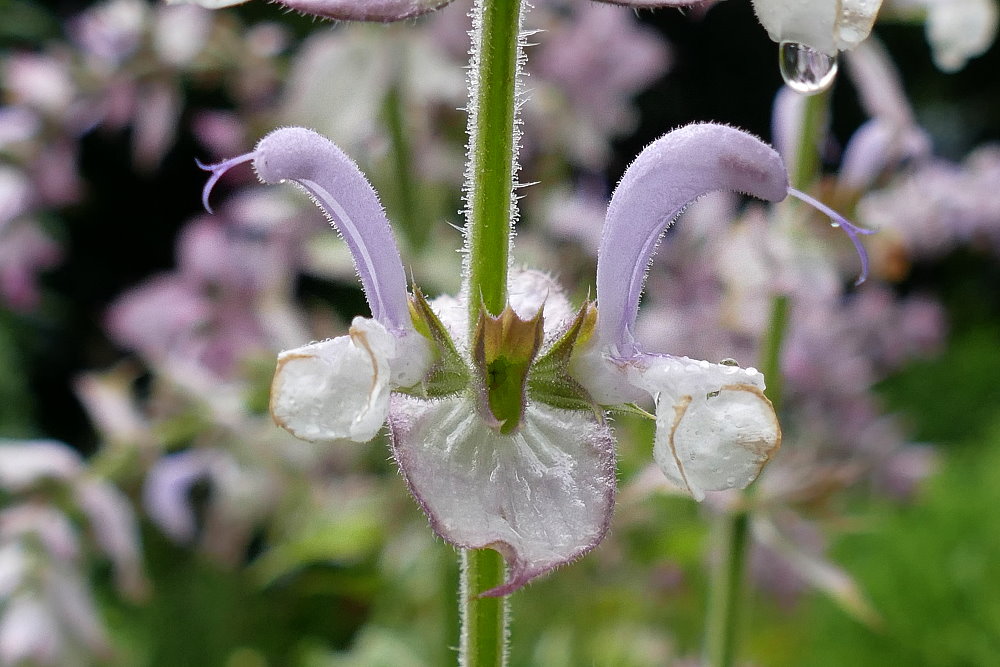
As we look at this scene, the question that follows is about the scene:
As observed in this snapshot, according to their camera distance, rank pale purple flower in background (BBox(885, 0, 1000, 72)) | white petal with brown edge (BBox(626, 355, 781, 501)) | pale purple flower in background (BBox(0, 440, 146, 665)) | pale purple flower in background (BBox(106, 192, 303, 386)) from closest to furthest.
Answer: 1. white petal with brown edge (BBox(626, 355, 781, 501))
2. pale purple flower in background (BBox(885, 0, 1000, 72))
3. pale purple flower in background (BBox(0, 440, 146, 665))
4. pale purple flower in background (BBox(106, 192, 303, 386))

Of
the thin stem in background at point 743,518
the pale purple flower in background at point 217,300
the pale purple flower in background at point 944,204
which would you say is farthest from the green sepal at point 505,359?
the pale purple flower in background at point 217,300

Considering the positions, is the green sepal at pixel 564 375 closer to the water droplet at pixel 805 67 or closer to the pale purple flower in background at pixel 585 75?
the water droplet at pixel 805 67

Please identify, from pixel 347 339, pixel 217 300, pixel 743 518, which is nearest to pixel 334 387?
pixel 347 339

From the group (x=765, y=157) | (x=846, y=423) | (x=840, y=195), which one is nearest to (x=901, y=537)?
(x=846, y=423)

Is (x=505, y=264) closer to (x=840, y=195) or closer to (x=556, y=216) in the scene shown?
(x=840, y=195)

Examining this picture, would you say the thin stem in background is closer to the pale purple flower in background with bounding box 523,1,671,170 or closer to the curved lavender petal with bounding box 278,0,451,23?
the curved lavender petal with bounding box 278,0,451,23

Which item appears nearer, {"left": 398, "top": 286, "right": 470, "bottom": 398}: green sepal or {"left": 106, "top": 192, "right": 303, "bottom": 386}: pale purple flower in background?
{"left": 398, "top": 286, "right": 470, "bottom": 398}: green sepal

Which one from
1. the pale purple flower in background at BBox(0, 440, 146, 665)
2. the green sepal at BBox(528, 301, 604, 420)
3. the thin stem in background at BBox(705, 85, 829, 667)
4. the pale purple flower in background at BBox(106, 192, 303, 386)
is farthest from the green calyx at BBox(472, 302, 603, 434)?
the pale purple flower in background at BBox(106, 192, 303, 386)
